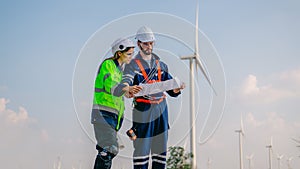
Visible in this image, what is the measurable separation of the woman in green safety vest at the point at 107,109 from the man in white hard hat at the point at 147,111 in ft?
0.56

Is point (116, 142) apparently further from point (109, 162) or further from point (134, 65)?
point (134, 65)

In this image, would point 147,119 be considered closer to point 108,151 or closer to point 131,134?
point 131,134

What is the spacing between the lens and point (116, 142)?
202 inches

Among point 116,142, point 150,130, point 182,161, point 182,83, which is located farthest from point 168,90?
point 182,161

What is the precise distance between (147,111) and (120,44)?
0.86m

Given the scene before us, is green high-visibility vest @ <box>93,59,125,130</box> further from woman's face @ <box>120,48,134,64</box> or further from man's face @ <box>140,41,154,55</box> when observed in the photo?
man's face @ <box>140,41,154,55</box>

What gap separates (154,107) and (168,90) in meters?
0.27

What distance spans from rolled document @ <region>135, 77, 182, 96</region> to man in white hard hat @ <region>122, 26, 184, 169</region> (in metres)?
0.12

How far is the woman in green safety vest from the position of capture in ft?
16.6

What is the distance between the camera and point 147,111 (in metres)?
5.48

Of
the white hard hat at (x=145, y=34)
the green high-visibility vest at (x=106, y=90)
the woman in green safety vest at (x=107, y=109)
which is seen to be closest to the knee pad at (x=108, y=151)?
the woman in green safety vest at (x=107, y=109)

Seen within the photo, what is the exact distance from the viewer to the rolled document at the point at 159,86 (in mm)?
5305

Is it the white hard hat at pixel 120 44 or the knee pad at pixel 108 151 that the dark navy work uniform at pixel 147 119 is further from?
the knee pad at pixel 108 151

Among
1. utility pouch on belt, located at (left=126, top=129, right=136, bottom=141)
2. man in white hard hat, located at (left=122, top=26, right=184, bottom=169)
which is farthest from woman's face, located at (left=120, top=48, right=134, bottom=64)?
utility pouch on belt, located at (left=126, top=129, right=136, bottom=141)
